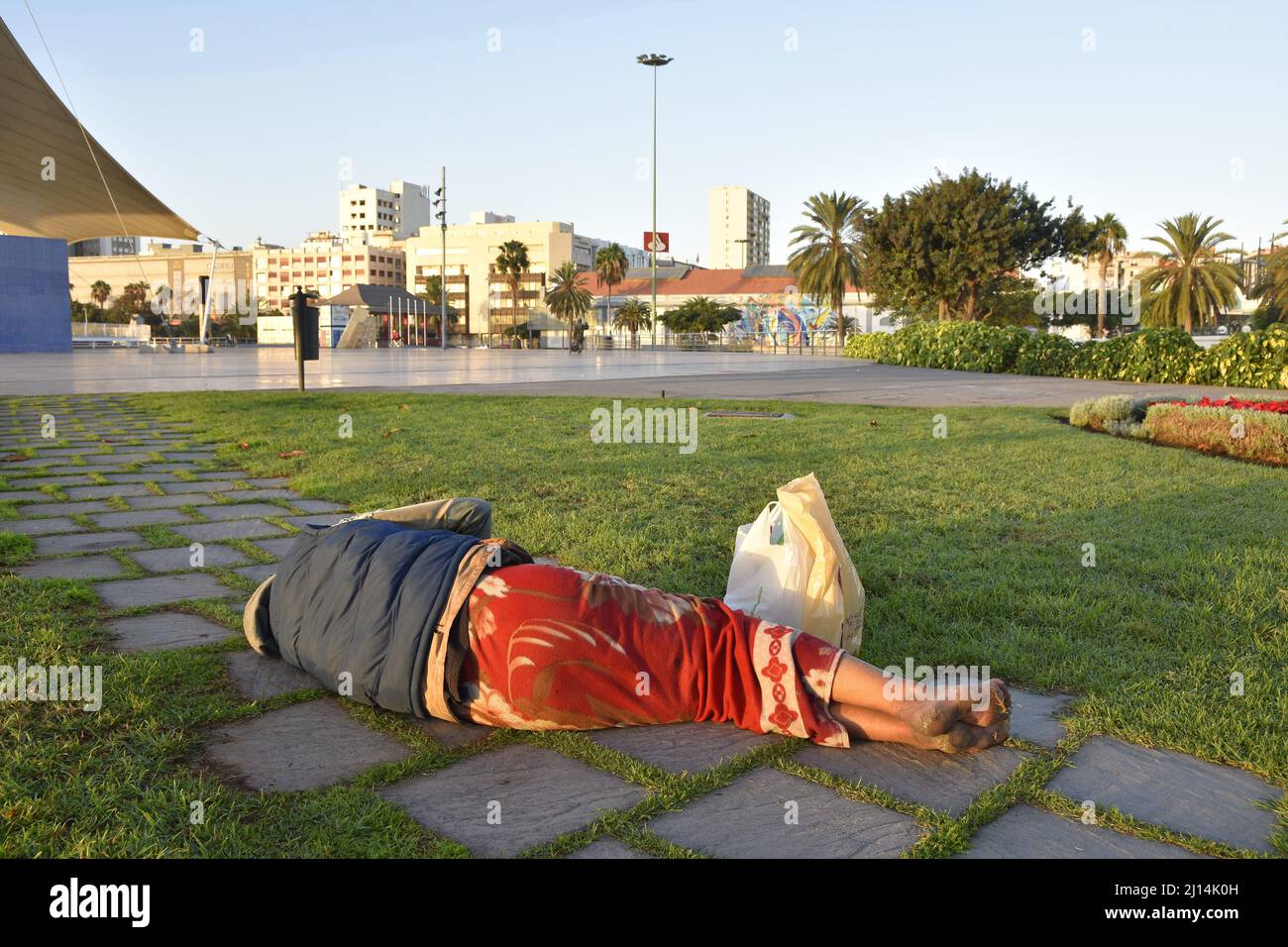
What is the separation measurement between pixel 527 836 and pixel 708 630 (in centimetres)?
68

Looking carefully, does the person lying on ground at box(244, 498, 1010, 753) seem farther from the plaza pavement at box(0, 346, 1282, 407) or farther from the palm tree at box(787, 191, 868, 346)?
the palm tree at box(787, 191, 868, 346)

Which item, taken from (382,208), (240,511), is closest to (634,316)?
(240,511)

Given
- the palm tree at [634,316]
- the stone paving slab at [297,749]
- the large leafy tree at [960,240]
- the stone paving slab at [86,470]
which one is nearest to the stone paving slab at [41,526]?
the stone paving slab at [86,470]

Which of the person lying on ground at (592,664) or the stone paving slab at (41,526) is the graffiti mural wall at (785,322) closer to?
the stone paving slab at (41,526)

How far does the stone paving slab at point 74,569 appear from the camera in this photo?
3725 millimetres

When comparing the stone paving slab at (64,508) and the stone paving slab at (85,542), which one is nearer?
the stone paving slab at (85,542)

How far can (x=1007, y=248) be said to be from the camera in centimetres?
3041

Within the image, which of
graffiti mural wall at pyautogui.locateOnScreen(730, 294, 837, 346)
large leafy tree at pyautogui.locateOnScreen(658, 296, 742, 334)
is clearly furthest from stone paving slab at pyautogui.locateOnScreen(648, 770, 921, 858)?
large leafy tree at pyautogui.locateOnScreen(658, 296, 742, 334)

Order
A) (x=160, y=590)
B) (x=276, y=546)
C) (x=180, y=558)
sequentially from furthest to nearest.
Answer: (x=276, y=546) → (x=180, y=558) → (x=160, y=590)

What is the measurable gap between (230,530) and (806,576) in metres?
3.17

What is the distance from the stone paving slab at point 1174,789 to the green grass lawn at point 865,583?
0.06 m

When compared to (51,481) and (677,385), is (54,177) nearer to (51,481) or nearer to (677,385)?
(677,385)

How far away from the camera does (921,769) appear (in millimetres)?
2176

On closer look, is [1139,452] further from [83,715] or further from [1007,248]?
[1007,248]
